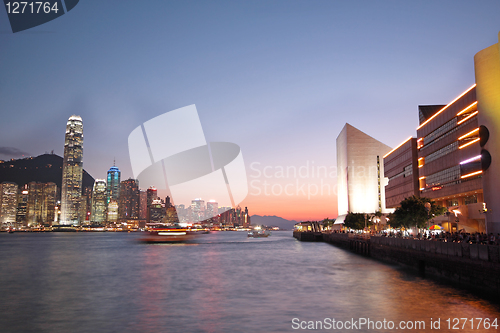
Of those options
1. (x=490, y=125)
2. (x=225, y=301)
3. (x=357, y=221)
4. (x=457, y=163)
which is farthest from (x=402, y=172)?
(x=225, y=301)

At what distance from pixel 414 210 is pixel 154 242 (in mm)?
93607

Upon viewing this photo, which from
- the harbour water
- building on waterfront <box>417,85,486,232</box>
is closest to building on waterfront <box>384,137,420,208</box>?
building on waterfront <box>417,85,486,232</box>

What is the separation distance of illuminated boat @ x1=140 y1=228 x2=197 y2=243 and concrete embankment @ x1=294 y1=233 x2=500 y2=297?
9588 cm

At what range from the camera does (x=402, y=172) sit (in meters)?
99.1

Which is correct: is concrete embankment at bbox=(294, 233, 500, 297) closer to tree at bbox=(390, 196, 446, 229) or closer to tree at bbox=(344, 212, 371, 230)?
tree at bbox=(390, 196, 446, 229)

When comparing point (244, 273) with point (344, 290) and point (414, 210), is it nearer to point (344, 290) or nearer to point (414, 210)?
point (344, 290)

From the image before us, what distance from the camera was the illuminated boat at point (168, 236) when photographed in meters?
136

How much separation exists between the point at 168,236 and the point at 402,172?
7875 cm

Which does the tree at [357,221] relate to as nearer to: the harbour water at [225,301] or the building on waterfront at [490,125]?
the building on waterfront at [490,125]

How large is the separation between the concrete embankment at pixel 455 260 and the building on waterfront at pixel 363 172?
11632cm

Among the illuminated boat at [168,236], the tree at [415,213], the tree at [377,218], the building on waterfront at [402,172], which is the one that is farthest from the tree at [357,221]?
the tree at [415,213]

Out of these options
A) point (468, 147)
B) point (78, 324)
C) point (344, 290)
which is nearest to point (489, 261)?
point (344, 290)

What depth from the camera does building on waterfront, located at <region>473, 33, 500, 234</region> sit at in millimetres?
50125
